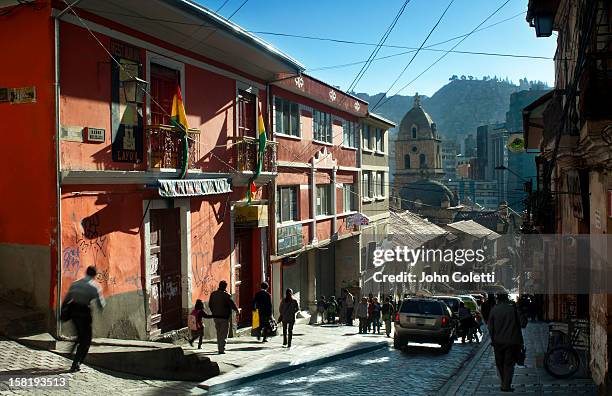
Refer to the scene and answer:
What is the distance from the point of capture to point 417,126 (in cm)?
10169

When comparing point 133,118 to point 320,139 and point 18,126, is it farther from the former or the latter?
point 320,139

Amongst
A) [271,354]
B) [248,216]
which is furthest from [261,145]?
[271,354]

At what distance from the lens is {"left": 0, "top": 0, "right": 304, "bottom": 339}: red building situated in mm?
10781

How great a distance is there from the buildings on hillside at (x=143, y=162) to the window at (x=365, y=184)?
10.4 meters

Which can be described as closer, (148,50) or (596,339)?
(596,339)

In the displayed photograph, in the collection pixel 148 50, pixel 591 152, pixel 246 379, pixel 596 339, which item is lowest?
Result: pixel 246 379

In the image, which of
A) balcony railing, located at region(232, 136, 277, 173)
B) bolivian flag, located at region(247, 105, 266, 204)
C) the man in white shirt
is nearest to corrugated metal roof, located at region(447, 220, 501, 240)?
bolivian flag, located at region(247, 105, 266, 204)

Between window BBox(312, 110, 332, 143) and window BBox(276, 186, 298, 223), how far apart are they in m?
3.44

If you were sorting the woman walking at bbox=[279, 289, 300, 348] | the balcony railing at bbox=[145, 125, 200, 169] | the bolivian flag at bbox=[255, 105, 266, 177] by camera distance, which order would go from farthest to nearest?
1. the bolivian flag at bbox=[255, 105, 266, 177]
2. the woman walking at bbox=[279, 289, 300, 348]
3. the balcony railing at bbox=[145, 125, 200, 169]

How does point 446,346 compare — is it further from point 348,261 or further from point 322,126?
point 348,261

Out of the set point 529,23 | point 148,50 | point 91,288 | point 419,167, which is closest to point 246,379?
point 91,288

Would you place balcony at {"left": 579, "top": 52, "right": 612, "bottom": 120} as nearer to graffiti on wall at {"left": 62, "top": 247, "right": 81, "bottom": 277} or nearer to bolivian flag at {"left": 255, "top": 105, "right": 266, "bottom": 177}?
graffiti on wall at {"left": 62, "top": 247, "right": 81, "bottom": 277}

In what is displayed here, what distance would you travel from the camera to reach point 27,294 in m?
10.8

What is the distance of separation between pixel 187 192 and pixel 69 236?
141 inches
